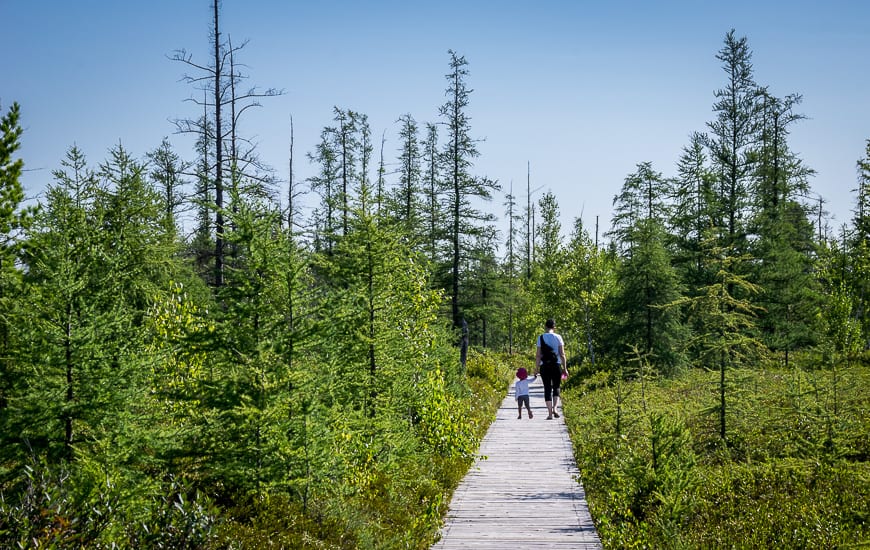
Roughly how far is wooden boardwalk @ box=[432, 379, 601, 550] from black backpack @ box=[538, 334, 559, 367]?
1640 mm

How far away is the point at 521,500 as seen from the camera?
870 centimetres

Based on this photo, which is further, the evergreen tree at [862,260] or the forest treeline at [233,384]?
the evergreen tree at [862,260]

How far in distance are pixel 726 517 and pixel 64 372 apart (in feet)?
27.2

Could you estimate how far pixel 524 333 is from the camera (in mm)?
39969

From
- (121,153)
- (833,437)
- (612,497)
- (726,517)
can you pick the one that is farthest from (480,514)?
(121,153)

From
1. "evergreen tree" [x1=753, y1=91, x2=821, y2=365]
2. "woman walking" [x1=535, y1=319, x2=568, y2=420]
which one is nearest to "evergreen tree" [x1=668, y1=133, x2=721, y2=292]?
"evergreen tree" [x1=753, y1=91, x2=821, y2=365]

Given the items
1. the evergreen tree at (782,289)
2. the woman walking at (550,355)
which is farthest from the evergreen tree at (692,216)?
the woman walking at (550,355)

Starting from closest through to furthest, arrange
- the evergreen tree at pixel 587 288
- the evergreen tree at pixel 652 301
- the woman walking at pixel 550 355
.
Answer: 1. the woman walking at pixel 550 355
2. the evergreen tree at pixel 652 301
3. the evergreen tree at pixel 587 288

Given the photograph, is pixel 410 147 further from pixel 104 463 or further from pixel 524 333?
pixel 104 463

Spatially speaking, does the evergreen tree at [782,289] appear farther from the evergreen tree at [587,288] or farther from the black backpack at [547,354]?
the black backpack at [547,354]

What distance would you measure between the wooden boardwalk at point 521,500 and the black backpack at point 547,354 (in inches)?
64.6

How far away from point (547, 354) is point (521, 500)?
495 cm

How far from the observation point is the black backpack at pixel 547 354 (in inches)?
517

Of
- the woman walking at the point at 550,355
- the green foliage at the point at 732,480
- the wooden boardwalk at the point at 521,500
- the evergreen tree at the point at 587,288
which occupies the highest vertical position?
the evergreen tree at the point at 587,288
